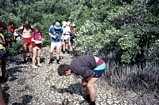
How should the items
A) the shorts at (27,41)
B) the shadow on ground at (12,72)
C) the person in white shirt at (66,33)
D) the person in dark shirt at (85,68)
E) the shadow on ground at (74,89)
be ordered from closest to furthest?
1. the person in dark shirt at (85,68)
2. the shadow on ground at (74,89)
3. the shadow on ground at (12,72)
4. the shorts at (27,41)
5. the person in white shirt at (66,33)

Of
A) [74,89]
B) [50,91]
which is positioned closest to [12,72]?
[50,91]

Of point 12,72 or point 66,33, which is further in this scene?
point 66,33

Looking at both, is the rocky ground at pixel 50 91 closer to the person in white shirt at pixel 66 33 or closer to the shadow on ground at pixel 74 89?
the shadow on ground at pixel 74 89

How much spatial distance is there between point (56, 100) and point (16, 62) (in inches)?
166

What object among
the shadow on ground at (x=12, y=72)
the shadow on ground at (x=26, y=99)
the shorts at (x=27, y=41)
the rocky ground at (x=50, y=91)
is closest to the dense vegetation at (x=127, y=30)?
the shorts at (x=27, y=41)

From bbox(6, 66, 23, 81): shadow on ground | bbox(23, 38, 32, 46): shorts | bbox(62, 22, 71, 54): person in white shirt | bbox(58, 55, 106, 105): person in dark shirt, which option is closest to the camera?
bbox(58, 55, 106, 105): person in dark shirt

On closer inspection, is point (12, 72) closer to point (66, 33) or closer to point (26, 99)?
point (26, 99)

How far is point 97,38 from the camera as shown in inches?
238

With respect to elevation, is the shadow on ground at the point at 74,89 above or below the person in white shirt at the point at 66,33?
below

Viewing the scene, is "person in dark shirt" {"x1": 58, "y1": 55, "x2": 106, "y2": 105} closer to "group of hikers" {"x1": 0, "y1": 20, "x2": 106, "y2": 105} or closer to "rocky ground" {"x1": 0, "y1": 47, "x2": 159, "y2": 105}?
"group of hikers" {"x1": 0, "y1": 20, "x2": 106, "y2": 105}

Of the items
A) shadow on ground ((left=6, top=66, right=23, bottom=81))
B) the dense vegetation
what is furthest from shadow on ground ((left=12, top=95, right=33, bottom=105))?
the dense vegetation

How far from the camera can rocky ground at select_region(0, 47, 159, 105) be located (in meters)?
4.88

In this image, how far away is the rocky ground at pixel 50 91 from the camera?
4883mm

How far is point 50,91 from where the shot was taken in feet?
17.9
